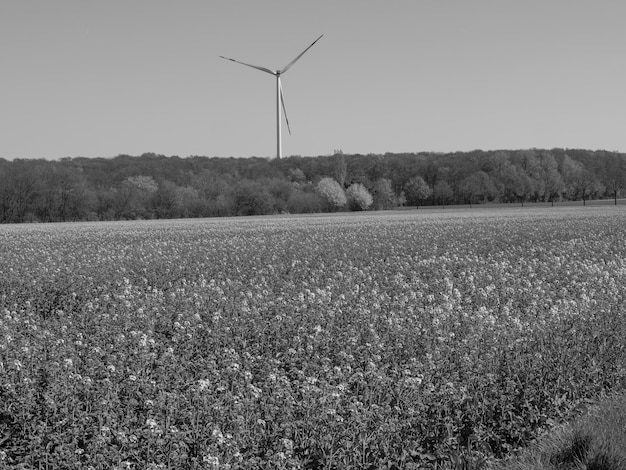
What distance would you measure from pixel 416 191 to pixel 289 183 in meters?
29.7

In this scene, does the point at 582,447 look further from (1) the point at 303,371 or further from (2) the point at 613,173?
(2) the point at 613,173

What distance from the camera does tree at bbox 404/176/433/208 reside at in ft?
399

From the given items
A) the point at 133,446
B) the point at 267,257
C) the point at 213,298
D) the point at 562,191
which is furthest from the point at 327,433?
the point at 562,191

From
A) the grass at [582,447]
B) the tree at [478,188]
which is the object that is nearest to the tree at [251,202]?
the tree at [478,188]

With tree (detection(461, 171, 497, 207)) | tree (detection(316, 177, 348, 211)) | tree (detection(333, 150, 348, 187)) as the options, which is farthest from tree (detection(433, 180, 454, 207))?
tree (detection(316, 177, 348, 211))

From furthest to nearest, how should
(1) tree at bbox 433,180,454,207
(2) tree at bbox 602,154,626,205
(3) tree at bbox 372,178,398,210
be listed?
(2) tree at bbox 602,154,626,205, (1) tree at bbox 433,180,454,207, (3) tree at bbox 372,178,398,210

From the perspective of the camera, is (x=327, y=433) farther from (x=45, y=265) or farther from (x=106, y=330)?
(x=45, y=265)

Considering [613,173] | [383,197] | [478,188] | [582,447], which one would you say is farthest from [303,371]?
[613,173]

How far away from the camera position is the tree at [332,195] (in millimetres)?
98250

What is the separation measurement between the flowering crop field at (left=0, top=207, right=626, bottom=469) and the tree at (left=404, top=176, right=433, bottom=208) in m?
107

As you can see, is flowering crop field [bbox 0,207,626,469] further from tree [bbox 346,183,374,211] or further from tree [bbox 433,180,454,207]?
tree [bbox 433,180,454,207]

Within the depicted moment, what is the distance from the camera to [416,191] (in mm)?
122188

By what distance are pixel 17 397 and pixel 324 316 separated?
192 inches

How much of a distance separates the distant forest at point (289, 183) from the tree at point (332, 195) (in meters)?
0.14
